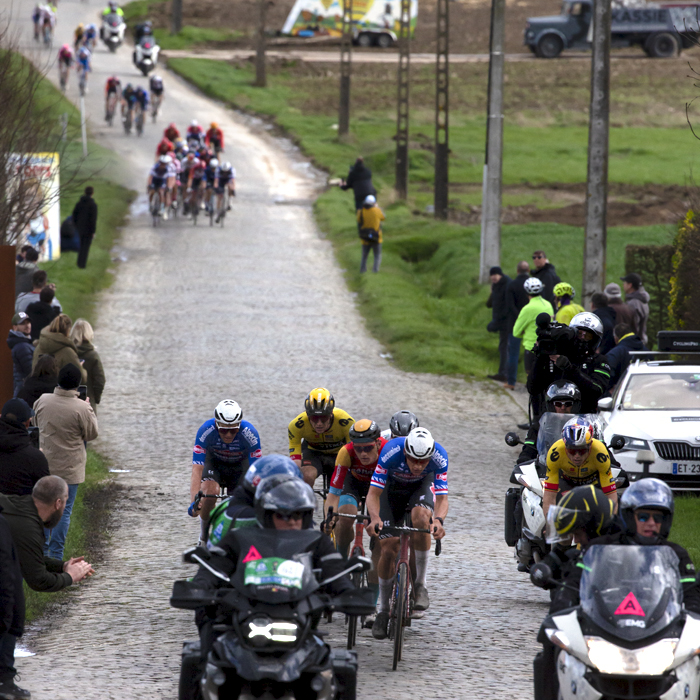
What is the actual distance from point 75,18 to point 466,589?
61.9 m

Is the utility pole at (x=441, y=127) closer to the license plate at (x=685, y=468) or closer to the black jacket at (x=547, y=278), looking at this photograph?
the black jacket at (x=547, y=278)

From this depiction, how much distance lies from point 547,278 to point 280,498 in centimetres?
1314

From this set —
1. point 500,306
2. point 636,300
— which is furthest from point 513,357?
point 636,300

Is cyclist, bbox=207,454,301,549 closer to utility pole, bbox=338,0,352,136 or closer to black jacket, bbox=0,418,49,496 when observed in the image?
black jacket, bbox=0,418,49,496

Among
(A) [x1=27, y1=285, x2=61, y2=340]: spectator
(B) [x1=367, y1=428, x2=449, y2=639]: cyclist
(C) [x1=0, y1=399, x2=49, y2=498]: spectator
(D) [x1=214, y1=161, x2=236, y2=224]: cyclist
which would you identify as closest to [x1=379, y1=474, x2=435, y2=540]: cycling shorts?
(B) [x1=367, y1=428, x2=449, y2=639]: cyclist

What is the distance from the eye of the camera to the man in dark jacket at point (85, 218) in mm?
26359

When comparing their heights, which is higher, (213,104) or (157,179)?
(213,104)

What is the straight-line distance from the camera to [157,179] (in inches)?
1235

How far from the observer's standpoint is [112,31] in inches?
2339

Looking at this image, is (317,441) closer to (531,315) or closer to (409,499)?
(409,499)

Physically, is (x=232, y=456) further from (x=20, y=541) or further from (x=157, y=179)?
(x=157, y=179)

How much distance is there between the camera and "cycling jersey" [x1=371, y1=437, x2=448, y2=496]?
30.1 feet

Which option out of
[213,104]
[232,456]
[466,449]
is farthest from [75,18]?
[232,456]

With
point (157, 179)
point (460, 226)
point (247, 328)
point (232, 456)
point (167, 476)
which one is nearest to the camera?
point (232, 456)
